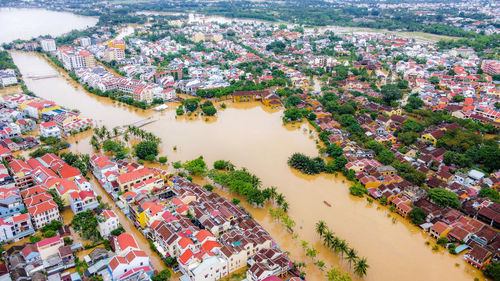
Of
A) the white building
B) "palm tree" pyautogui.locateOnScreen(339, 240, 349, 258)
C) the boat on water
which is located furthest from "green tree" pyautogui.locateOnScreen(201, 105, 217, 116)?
the white building

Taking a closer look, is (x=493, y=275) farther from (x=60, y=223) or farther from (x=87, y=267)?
(x=60, y=223)

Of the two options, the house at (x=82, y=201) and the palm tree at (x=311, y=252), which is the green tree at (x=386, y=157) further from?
the house at (x=82, y=201)

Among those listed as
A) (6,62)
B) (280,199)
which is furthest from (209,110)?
(6,62)

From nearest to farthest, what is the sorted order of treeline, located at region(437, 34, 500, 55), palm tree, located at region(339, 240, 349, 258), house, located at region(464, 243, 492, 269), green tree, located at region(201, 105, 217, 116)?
house, located at region(464, 243, 492, 269), palm tree, located at region(339, 240, 349, 258), green tree, located at region(201, 105, 217, 116), treeline, located at region(437, 34, 500, 55)

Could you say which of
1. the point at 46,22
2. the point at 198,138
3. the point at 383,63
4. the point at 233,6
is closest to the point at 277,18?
the point at 233,6

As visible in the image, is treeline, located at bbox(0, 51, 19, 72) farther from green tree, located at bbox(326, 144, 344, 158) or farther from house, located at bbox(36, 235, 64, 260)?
green tree, located at bbox(326, 144, 344, 158)
